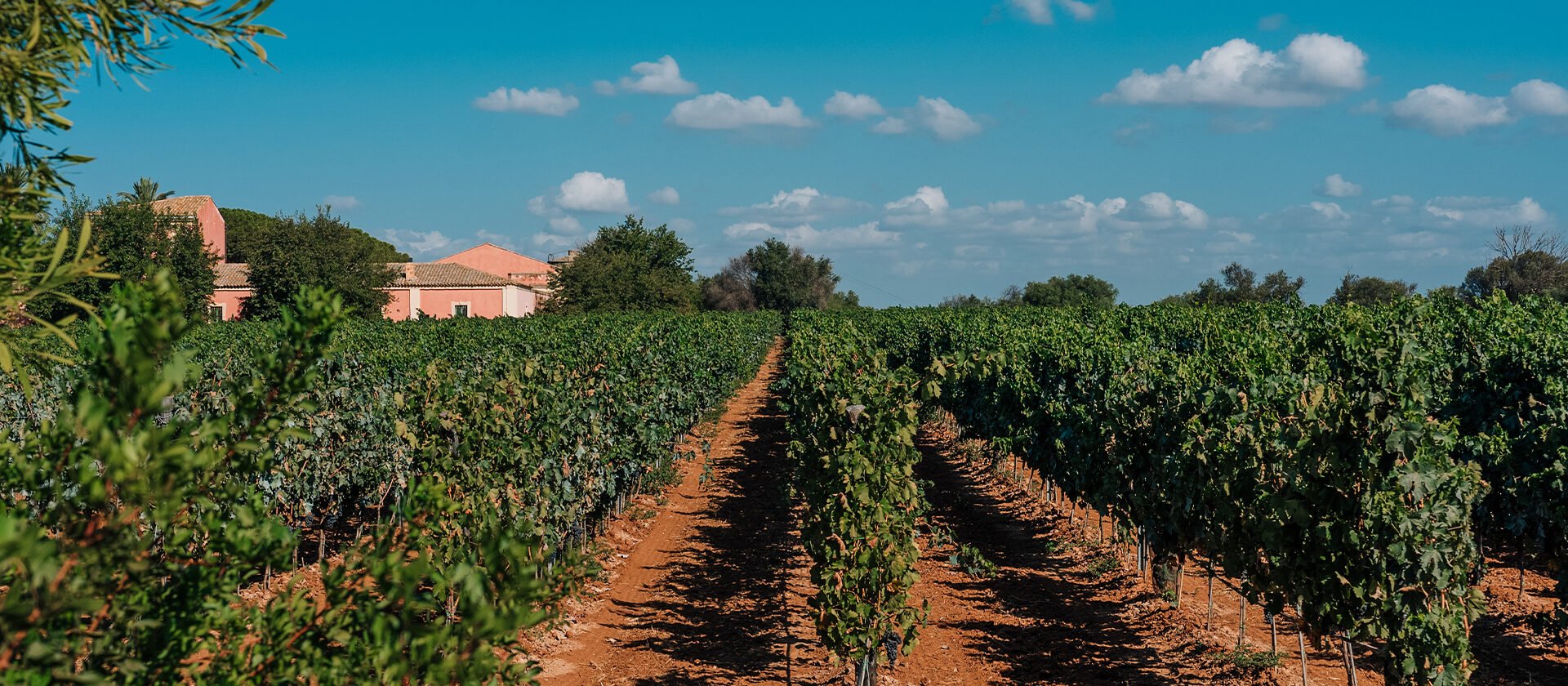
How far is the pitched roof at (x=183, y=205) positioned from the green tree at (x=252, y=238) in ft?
8.31

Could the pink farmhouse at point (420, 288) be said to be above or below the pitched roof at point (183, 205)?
below

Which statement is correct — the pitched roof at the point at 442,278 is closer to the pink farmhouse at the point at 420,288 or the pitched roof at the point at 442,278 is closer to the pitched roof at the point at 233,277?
the pink farmhouse at the point at 420,288

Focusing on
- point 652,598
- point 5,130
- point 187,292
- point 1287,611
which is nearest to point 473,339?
point 652,598

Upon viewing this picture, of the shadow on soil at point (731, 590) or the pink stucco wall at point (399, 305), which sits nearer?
the shadow on soil at point (731, 590)

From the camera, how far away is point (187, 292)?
4594cm

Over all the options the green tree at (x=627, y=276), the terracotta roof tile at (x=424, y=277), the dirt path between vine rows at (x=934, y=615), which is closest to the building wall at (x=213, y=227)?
the terracotta roof tile at (x=424, y=277)

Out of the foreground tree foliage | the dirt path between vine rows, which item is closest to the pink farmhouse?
the dirt path between vine rows

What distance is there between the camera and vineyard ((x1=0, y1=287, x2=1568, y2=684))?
1.91 metres

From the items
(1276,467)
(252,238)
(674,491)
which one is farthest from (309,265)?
(1276,467)

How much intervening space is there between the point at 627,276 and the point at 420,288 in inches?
453

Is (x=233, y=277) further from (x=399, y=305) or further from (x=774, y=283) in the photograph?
(x=774, y=283)

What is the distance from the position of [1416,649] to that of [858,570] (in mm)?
3278

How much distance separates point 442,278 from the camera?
59.4 meters

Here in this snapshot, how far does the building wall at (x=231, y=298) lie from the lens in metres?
54.4
